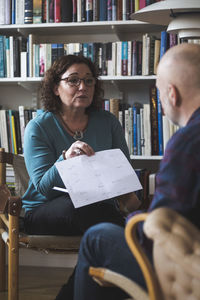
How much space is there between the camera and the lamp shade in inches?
66.6

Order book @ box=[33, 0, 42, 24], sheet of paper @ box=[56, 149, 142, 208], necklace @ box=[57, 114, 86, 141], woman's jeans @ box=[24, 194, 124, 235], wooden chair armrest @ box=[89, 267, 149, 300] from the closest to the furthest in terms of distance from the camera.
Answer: wooden chair armrest @ box=[89, 267, 149, 300], sheet of paper @ box=[56, 149, 142, 208], woman's jeans @ box=[24, 194, 124, 235], necklace @ box=[57, 114, 86, 141], book @ box=[33, 0, 42, 24]

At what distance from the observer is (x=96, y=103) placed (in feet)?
7.30

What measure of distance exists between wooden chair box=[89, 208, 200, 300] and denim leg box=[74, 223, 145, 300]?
0.84ft

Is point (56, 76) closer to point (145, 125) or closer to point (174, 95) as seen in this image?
point (145, 125)

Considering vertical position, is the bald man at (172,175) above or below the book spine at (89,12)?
below

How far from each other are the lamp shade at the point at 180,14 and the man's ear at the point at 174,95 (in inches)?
29.3

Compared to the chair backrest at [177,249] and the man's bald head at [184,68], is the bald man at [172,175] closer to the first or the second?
the man's bald head at [184,68]

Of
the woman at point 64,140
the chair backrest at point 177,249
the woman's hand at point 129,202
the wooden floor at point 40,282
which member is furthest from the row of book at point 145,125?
the chair backrest at point 177,249

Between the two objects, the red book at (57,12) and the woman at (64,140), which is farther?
the red book at (57,12)

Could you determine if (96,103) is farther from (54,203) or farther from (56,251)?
(56,251)

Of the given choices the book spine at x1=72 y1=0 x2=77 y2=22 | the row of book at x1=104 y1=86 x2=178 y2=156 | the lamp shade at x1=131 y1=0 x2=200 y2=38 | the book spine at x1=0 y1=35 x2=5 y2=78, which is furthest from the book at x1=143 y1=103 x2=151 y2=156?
the book spine at x1=0 y1=35 x2=5 y2=78

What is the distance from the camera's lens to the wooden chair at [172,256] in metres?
0.81

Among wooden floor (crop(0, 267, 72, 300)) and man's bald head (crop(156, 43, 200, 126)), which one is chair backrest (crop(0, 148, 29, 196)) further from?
man's bald head (crop(156, 43, 200, 126))

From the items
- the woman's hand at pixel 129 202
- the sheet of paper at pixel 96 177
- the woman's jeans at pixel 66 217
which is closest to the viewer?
the sheet of paper at pixel 96 177
